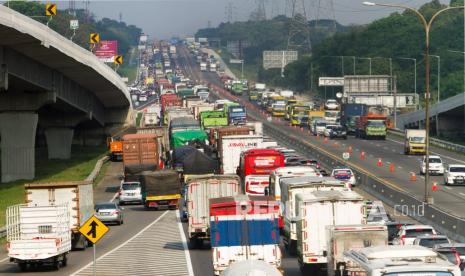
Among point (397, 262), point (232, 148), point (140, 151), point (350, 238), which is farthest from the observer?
point (140, 151)

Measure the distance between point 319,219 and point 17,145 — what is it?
52.9m

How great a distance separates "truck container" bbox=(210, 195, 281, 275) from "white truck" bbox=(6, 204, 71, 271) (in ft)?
21.8

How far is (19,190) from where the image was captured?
247 ft

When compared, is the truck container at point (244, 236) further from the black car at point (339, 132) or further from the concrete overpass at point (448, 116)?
the black car at point (339, 132)

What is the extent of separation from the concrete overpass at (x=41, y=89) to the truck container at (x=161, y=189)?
8.95 metres

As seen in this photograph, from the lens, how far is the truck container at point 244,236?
31.4 m

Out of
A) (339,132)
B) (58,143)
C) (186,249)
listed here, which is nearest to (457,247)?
(186,249)

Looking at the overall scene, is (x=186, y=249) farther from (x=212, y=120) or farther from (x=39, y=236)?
(x=212, y=120)

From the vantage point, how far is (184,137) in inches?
3487

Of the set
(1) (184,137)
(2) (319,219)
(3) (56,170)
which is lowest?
(3) (56,170)

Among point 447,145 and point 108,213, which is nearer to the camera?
point 108,213

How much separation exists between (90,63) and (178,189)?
65.2 ft

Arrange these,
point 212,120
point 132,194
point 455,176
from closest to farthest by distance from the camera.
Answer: point 132,194
point 455,176
point 212,120

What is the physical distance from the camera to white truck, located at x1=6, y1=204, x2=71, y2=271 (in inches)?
1428
